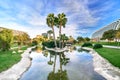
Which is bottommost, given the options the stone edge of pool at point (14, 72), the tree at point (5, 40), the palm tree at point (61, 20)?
the stone edge of pool at point (14, 72)

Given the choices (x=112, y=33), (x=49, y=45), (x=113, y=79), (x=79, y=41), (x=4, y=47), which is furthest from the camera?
(x=79, y=41)

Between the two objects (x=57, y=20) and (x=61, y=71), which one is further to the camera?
(x=57, y=20)

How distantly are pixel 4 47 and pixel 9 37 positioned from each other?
3389 mm

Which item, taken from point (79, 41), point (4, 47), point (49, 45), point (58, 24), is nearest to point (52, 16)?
point (58, 24)

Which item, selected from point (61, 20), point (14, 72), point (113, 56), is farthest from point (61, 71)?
point (61, 20)

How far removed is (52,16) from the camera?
60.5 meters

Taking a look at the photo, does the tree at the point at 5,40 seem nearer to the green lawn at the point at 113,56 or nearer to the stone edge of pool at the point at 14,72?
the stone edge of pool at the point at 14,72

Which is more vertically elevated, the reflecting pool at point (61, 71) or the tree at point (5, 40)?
the tree at point (5, 40)

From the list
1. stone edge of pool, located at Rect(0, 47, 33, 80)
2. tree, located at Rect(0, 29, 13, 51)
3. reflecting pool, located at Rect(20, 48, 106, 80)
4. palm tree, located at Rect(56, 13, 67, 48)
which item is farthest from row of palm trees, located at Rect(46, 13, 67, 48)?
stone edge of pool, located at Rect(0, 47, 33, 80)

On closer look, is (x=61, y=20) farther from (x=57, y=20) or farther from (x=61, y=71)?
(x=61, y=71)

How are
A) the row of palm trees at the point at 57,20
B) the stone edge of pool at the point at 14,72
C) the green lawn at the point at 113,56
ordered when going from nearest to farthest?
the stone edge of pool at the point at 14,72 → the green lawn at the point at 113,56 → the row of palm trees at the point at 57,20

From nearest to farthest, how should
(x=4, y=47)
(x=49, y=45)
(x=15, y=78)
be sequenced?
(x=15, y=78) < (x=4, y=47) < (x=49, y=45)

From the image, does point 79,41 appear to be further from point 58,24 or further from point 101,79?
point 101,79

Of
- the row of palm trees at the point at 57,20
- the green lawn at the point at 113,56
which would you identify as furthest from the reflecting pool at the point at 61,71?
the row of palm trees at the point at 57,20
